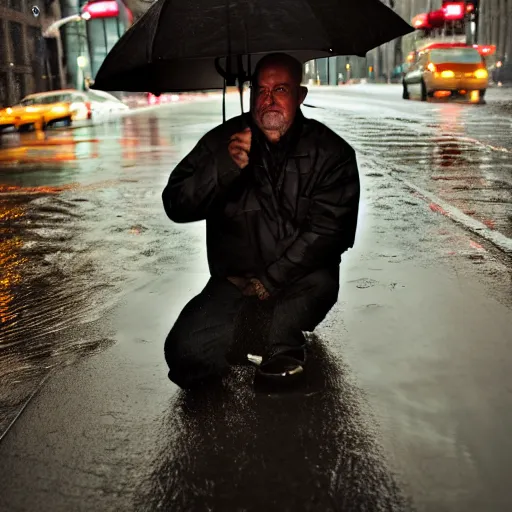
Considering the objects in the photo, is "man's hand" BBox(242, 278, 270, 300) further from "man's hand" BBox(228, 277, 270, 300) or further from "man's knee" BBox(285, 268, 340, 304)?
"man's knee" BBox(285, 268, 340, 304)

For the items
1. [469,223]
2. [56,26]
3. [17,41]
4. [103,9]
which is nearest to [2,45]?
[17,41]

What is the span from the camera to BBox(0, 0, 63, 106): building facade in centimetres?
4228

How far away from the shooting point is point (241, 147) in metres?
3.34

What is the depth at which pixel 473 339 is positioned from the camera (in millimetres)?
3895

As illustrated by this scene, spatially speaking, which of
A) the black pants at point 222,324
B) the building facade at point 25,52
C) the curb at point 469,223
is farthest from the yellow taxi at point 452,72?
the black pants at point 222,324

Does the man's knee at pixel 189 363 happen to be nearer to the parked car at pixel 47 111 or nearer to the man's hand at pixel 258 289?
the man's hand at pixel 258 289

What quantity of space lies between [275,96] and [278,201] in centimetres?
48

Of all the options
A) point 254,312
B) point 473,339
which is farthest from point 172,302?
point 473,339

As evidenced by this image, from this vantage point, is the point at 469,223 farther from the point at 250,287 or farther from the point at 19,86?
the point at 19,86

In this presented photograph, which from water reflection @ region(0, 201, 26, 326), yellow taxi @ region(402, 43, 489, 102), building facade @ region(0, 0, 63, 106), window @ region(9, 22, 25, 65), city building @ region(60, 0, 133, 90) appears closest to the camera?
water reflection @ region(0, 201, 26, 326)

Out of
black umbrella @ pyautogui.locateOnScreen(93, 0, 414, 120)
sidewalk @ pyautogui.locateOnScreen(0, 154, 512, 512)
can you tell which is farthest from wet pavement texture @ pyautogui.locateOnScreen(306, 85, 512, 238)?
black umbrella @ pyautogui.locateOnScreen(93, 0, 414, 120)

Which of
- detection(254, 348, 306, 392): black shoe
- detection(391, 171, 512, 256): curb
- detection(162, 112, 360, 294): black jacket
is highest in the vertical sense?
detection(162, 112, 360, 294): black jacket

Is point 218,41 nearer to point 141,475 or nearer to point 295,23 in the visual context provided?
point 295,23

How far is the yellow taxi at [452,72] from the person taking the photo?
92.8 feet
